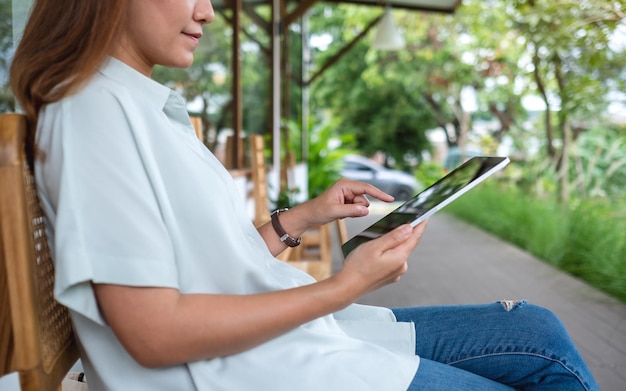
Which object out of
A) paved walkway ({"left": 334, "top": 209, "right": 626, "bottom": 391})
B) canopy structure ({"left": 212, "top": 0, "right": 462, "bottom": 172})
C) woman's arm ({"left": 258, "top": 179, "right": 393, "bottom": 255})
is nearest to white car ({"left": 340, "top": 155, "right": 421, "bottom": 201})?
canopy structure ({"left": 212, "top": 0, "right": 462, "bottom": 172})

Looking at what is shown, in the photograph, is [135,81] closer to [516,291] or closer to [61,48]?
[61,48]

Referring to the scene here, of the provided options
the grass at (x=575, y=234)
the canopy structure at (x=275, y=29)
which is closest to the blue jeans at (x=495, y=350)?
the grass at (x=575, y=234)

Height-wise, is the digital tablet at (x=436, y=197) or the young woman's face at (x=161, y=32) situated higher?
the young woman's face at (x=161, y=32)

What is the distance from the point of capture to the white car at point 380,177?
17375 mm

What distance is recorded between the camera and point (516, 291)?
15.8 feet

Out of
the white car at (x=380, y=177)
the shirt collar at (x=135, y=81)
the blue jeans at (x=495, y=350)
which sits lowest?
the white car at (x=380, y=177)

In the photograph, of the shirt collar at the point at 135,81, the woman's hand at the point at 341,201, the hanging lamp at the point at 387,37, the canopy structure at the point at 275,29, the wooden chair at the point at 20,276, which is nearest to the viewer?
the wooden chair at the point at 20,276

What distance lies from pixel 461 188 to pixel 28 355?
62 cm

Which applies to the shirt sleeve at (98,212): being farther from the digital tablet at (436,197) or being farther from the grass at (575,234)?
the grass at (575,234)

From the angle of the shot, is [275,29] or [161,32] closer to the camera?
[161,32]

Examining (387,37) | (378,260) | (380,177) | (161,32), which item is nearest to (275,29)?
(387,37)

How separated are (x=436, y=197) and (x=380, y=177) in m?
16.8

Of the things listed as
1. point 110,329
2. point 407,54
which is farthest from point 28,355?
point 407,54

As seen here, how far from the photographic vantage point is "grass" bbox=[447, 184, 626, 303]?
491cm
